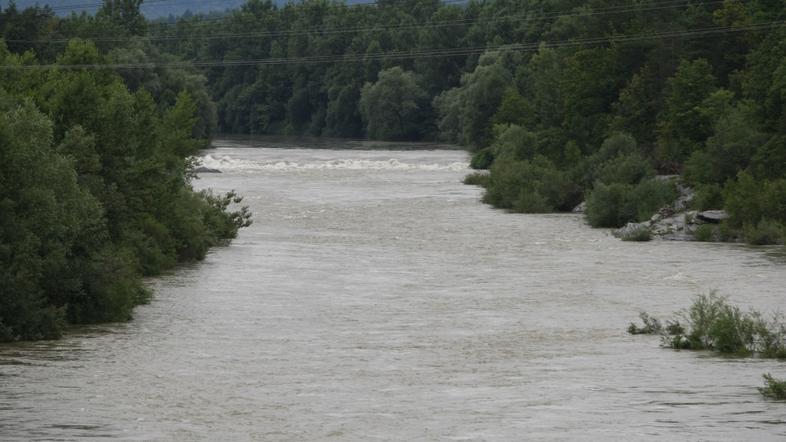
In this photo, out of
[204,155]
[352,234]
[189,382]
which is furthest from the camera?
[204,155]

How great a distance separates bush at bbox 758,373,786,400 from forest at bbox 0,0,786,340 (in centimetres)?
1607

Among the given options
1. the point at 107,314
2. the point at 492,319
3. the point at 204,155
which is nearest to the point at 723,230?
the point at 492,319

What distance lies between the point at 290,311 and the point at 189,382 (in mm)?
10859

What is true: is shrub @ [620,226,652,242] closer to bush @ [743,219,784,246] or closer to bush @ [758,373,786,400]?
bush @ [743,219,784,246]

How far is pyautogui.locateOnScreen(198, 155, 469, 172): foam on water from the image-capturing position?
357 feet

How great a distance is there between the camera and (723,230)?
56.1 metres

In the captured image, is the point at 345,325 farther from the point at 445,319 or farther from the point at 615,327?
the point at 615,327

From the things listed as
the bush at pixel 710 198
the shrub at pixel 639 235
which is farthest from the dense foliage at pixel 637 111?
the shrub at pixel 639 235

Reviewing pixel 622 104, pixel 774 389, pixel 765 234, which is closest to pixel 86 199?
pixel 774 389

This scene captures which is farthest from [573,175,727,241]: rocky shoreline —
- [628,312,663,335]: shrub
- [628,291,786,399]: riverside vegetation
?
[628,291,786,399]: riverside vegetation

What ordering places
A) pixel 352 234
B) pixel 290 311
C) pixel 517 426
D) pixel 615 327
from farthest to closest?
pixel 352 234, pixel 290 311, pixel 615 327, pixel 517 426

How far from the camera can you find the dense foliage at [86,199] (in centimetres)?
3219

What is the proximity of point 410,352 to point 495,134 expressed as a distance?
71.0m

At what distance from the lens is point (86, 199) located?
34.0 metres
